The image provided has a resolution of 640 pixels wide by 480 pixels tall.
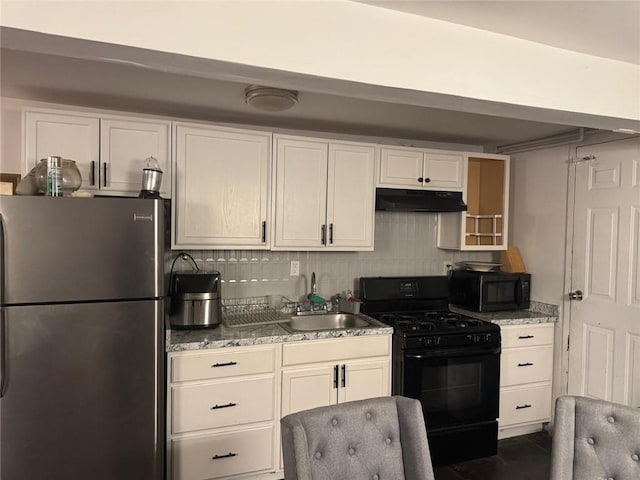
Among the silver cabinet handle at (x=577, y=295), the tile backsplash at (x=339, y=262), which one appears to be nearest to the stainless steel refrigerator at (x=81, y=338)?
the tile backsplash at (x=339, y=262)

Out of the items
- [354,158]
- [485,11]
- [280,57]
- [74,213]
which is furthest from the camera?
[354,158]

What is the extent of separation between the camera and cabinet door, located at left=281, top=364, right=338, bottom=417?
2.49 m

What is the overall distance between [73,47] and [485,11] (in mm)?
1394

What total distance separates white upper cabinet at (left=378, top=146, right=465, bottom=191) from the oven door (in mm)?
1202

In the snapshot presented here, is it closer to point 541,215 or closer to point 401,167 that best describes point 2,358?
point 401,167

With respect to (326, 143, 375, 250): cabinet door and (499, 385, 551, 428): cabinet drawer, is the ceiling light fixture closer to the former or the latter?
(326, 143, 375, 250): cabinet door

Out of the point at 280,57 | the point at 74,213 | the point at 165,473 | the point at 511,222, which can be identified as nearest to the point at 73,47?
the point at 280,57

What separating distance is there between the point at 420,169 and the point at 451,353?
133 centimetres

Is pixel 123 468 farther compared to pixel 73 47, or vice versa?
pixel 123 468

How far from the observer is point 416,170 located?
312 centimetres

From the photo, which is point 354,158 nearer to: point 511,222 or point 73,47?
point 511,222

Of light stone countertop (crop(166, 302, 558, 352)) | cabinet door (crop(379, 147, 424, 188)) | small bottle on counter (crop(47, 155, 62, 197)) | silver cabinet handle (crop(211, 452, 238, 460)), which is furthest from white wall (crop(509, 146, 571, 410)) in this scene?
small bottle on counter (crop(47, 155, 62, 197))

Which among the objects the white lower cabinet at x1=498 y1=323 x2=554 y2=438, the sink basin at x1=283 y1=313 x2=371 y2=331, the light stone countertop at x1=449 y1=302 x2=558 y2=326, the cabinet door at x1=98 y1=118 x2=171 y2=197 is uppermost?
the cabinet door at x1=98 y1=118 x2=171 y2=197

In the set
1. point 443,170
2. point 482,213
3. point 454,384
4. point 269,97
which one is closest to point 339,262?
point 443,170
